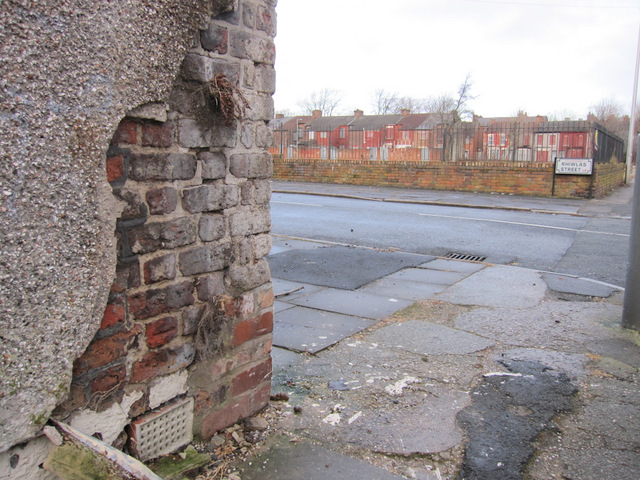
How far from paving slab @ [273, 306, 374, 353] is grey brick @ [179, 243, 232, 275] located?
5.49 ft

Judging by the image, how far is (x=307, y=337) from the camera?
4348 mm

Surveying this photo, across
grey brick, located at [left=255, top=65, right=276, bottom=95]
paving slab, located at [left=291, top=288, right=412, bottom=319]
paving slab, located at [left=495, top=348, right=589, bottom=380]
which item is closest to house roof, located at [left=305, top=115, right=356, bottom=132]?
paving slab, located at [left=291, top=288, right=412, bottom=319]

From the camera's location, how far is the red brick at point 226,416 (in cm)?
266

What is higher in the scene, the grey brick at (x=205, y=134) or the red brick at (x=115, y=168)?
the grey brick at (x=205, y=134)

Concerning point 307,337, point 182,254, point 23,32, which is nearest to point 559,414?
point 307,337

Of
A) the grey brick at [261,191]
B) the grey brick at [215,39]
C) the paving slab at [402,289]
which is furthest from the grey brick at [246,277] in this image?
the paving slab at [402,289]

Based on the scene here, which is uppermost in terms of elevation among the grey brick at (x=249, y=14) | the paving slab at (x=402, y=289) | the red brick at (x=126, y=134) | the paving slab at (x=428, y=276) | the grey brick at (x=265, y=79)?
the grey brick at (x=249, y=14)

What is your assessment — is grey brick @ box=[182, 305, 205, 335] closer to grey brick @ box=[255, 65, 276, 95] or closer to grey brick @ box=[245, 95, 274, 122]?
grey brick @ box=[245, 95, 274, 122]

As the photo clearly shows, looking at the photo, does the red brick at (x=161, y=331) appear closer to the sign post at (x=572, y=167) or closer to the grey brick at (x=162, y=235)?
the grey brick at (x=162, y=235)

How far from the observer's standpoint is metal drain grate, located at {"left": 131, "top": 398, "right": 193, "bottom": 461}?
7.54 feet

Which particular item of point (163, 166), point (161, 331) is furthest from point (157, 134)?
point (161, 331)

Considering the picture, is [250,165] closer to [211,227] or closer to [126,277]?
[211,227]

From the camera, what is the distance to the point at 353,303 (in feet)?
17.7

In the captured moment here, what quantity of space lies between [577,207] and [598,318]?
11.1 metres
